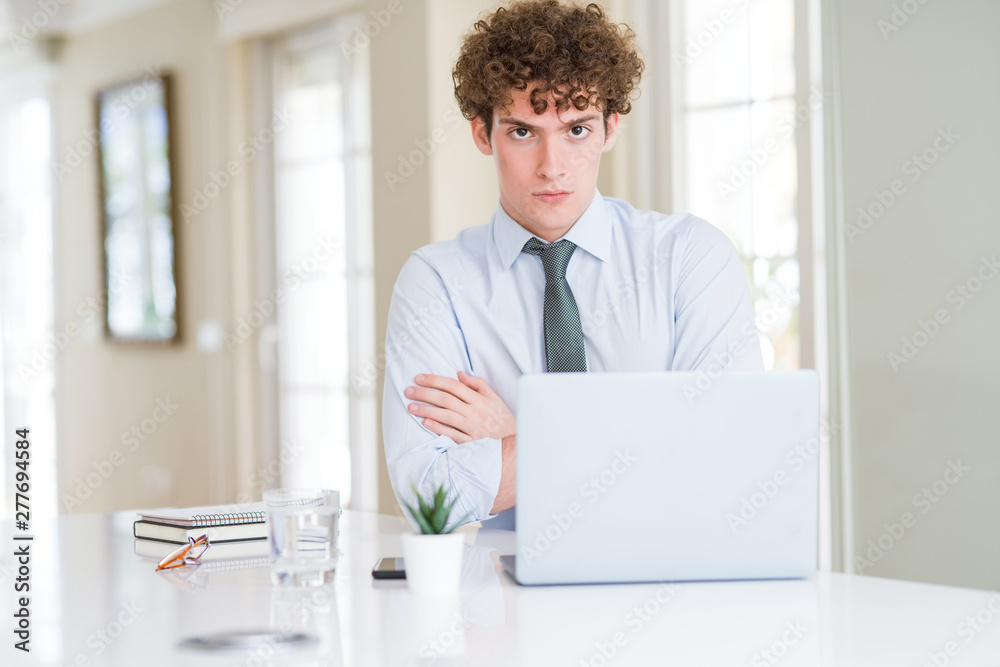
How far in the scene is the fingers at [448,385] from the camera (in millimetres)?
1550

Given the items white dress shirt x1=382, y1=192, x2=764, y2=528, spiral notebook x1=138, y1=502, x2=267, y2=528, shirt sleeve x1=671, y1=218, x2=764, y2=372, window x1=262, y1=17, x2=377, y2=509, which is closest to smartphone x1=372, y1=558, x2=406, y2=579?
spiral notebook x1=138, y1=502, x2=267, y2=528

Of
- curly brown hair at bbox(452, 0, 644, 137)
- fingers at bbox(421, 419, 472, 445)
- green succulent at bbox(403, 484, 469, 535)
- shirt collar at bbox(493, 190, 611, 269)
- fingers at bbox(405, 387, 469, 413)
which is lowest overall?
green succulent at bbox(403, 484, 469, 535)

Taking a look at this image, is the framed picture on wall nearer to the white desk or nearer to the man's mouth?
the man's mouth

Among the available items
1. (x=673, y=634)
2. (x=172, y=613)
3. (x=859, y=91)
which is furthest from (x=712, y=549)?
(x=859, y=91)

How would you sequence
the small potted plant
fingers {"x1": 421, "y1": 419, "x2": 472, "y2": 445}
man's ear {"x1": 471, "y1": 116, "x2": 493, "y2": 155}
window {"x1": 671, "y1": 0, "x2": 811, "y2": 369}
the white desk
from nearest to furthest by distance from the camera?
1. the white desk
2. the small potted plant
3. fingers {"x1": 421, "y1": 419, "x2": 472, "y2": 445}
4. man's ear {"x1": 471, "y1": 116, "x2": 493, "y2": 155}
5. window {"x1": 671, "y1": 0, "x2": 811, "y2": 369}

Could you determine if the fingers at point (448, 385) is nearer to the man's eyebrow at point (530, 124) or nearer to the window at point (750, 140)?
the man's eyebrow at point (530, 124)

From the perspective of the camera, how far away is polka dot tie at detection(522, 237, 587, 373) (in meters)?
1.65

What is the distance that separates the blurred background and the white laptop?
52.8 inches

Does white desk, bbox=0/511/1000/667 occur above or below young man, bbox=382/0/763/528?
below

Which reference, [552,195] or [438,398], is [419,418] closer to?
[438,398]

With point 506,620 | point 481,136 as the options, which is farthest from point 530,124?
point 506,620

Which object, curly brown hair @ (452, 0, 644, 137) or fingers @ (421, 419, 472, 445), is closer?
fingers @ (421, 419, 472, 445)

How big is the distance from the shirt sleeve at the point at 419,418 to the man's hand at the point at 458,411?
0.02 metres

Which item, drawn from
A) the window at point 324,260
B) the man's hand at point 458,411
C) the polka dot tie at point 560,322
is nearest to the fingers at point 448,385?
the man's hand at point 458,411
